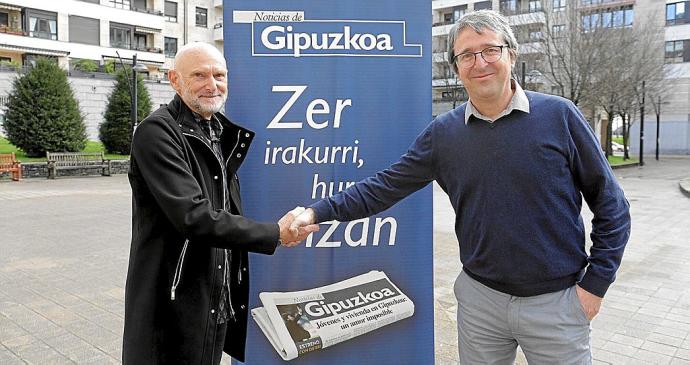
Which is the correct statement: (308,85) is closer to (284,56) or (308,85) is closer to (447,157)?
(284,56)

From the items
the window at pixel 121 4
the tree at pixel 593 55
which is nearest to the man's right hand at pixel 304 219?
the tree at pixel 593 55

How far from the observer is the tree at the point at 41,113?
22359mm

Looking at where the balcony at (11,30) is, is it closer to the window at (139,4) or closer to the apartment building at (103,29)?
the apartment building at (103,29)

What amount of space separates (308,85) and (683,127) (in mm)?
48427

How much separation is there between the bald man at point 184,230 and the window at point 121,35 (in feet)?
144

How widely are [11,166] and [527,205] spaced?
21.1m

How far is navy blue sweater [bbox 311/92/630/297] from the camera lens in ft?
6.93

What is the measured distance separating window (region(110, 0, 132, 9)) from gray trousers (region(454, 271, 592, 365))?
45138 millimetres

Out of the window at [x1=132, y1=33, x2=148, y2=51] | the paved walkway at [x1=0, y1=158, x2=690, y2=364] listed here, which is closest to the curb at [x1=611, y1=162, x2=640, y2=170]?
the paved walkway at [x1=0, y1=158, x2=690, y2=364]

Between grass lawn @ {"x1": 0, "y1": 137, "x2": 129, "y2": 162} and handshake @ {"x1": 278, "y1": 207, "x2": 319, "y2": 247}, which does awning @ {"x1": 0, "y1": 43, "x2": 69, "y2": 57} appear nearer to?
grass lawn @ {"x1": 0, "y1": 137, "x2": 129, "y2": 162}

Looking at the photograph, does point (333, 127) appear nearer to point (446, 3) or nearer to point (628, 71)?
point (628, 71)

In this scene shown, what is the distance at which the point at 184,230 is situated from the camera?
7.00 feet

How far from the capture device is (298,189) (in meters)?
3.17

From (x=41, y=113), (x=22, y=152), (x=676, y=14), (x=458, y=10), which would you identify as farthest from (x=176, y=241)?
(x=458, y=10)
